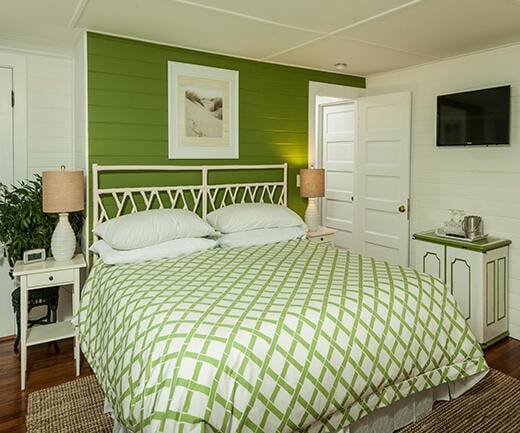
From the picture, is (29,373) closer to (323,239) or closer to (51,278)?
(51,278)

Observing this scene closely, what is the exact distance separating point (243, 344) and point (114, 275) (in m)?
1.24

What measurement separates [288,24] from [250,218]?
1513 millimetres

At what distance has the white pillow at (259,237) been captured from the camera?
3471mm

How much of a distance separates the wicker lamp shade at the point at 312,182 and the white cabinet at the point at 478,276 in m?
1.12

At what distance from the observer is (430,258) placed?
3.90 metres

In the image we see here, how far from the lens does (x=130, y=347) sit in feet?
6.39

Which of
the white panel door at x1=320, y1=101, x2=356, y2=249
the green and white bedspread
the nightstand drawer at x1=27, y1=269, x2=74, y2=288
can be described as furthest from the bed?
the white panel door at x1=320, y1=101, x2=356, y2=249

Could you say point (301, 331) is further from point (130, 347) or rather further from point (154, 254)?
point (154, 254)

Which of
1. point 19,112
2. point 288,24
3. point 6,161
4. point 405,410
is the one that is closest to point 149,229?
point 6,161

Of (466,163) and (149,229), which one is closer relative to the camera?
(149,229)

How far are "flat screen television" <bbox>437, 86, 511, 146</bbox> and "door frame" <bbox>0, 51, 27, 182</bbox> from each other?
3.64 meters

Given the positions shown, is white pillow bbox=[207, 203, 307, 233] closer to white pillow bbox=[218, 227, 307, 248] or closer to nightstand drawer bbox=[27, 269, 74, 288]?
white pillow bbox=[218, 227, 307, 248]

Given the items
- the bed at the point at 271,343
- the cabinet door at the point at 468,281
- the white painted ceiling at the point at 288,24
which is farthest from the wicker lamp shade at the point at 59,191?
the cabinet door at the point at 468,281

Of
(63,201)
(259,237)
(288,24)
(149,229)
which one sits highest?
(288,24)
